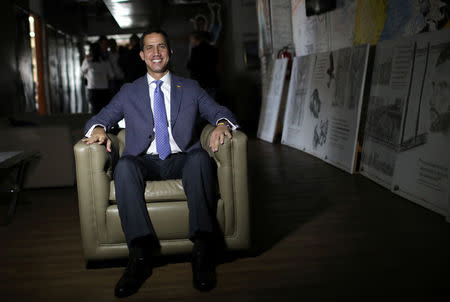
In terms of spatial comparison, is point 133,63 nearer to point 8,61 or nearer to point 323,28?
point 8,61

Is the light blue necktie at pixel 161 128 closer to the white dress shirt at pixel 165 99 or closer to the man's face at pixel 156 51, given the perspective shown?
the white dress shirt at pixel 165 99

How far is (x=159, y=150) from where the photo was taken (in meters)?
2.55

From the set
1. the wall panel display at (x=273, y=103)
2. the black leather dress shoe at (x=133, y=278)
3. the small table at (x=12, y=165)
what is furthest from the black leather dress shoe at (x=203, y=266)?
the wall panel display at (x=273, y=103)

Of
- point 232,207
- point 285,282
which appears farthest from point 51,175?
point 285,282

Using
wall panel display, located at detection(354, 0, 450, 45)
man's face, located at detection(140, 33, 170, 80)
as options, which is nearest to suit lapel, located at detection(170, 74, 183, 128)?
man's face, located at detection(140, 33, 170, 80)

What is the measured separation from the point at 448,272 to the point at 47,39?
10935 mm

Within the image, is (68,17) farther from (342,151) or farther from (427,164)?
(427,164)

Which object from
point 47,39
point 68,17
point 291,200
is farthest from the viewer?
point 68,17

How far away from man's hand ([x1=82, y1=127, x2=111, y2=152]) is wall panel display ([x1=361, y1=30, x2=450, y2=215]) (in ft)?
7.03

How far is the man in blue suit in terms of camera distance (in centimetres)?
221

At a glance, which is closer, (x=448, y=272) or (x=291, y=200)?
(x=448, y=272)

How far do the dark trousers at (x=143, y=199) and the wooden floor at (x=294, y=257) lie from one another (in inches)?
10.0

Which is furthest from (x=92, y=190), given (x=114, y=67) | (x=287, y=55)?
(x=114, y=67)

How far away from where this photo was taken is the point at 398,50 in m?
3.79
